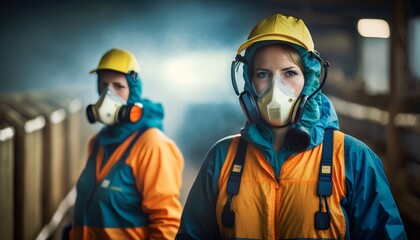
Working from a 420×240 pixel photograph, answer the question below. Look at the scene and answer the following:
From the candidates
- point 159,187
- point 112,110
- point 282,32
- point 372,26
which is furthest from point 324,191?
point 372,26

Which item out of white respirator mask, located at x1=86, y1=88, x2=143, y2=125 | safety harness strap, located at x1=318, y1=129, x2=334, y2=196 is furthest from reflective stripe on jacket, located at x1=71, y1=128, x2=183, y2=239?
safety harness strap, located at x1=318, y1=129, x2=334, y2=196

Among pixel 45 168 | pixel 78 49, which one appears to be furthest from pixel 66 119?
pixel 78 49

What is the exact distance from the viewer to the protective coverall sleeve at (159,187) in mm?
2438

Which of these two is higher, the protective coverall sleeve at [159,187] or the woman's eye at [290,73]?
the woman's eye at [290,73]

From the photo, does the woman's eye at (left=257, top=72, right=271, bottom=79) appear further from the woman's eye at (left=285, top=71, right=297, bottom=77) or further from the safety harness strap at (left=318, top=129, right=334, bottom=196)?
the safety harness strap at (left=318, top=129, right=334, bottom=196)

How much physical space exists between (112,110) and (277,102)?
1.08 metres

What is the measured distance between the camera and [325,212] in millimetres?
1768

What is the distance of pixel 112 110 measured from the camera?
2.68 meters

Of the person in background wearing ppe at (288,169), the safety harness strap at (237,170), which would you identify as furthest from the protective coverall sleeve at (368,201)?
the safety harness strap at (237,170)

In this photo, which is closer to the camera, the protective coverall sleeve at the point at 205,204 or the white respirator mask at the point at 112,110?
the protective coverall sleeve at the point at 205,204

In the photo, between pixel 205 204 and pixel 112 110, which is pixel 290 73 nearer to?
pixel 205 204

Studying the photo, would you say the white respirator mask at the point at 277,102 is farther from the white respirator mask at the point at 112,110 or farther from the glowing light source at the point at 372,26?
the glowing light source at the point at 372,26

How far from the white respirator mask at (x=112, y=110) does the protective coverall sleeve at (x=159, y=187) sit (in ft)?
0.55

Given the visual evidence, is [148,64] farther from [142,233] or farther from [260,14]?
[142,233]
